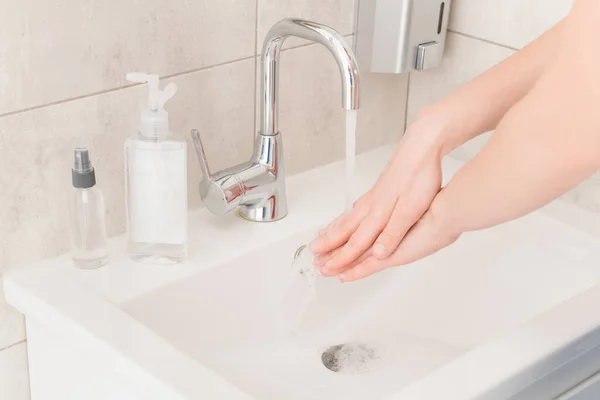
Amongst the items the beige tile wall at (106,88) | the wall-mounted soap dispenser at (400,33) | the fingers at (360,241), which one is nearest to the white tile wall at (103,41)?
the beige tile wall at (106,88)

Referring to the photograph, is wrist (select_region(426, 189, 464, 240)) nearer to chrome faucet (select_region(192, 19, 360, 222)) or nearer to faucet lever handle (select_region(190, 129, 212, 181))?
chrome faucet (select_region(192, 19, 360, 222))

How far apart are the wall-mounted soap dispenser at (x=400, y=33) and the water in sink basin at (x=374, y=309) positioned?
26cm

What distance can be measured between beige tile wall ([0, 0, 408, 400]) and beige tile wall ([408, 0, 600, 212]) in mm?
175

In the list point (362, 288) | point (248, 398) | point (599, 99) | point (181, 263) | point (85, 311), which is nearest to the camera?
point (599, 99)

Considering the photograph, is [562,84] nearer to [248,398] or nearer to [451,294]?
[248,398]

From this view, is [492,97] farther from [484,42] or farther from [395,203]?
[484,42]

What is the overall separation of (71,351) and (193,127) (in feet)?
1.05

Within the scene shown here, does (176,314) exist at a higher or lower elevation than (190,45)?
lower

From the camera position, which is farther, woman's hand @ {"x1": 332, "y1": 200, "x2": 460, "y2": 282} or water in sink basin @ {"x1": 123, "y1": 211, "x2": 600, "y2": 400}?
water in sink basin @ {"x1": 123, "y1": 211, "x2": 600, "y2": 400}

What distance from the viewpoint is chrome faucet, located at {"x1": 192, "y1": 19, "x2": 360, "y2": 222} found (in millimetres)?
940

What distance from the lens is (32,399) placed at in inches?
39.9

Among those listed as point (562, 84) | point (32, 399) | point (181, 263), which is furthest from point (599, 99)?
point (32, 399)

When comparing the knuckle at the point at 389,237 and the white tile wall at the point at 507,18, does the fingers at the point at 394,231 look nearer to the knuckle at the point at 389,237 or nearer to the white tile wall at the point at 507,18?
the knuckle at the point at 389,237

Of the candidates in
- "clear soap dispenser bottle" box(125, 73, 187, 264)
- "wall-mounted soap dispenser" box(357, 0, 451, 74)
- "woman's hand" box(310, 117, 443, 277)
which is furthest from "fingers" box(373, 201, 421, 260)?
"wall-mounted soap dispenser" box(357, 0, 451, 74)
